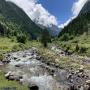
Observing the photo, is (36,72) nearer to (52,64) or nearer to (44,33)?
(52,64)

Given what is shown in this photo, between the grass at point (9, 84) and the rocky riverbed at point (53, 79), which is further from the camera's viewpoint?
the rocky riverbed at point (53, 79)

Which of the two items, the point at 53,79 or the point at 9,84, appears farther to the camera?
the point at 53,79

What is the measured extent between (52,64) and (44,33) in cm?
9634

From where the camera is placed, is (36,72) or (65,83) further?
(36,72)

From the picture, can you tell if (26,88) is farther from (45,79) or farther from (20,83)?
(45,79)

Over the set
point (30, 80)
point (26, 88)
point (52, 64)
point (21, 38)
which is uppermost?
point (21, 38)

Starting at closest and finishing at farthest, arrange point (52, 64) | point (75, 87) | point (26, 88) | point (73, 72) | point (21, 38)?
1. point (26, 88)
2. point (75, 87)
3. point (73, 72)
4. point (52, 64)
5. point (21, 38)

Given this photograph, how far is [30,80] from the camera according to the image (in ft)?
143

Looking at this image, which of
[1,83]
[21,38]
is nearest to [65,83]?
[1,83]

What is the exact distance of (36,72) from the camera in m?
52.4

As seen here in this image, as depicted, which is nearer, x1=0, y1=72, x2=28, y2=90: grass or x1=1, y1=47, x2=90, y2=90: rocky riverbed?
x1=0, y1=72, x2=28, y2=90: grass

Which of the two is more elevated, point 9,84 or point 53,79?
point 53,79

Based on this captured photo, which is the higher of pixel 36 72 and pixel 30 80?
pixel 36 72

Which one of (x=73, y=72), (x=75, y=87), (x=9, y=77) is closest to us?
(x=75, y=87)
